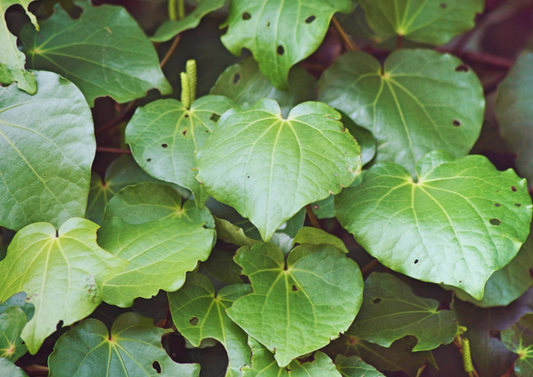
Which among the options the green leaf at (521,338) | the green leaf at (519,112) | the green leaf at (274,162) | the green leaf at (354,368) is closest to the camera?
the green leaf at (274,162)

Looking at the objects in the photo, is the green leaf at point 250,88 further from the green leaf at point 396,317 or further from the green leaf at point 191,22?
the green leaf at point 396,317

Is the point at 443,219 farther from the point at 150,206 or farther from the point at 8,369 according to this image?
the point at 8,369

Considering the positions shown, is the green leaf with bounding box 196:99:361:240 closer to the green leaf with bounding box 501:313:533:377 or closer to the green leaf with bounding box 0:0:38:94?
the green leaf with bounding box 0:0:38:94

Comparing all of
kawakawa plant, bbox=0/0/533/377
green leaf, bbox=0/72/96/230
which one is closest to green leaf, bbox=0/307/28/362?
kawakawa plant, bbox=0/0/533/377

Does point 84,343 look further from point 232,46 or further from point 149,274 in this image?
point 232,46

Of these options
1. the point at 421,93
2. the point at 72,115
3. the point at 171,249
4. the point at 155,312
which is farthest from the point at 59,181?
the point at 421,93

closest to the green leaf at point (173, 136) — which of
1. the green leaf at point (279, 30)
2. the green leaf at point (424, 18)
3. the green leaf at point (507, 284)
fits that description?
the green leaf at point (279, 30)

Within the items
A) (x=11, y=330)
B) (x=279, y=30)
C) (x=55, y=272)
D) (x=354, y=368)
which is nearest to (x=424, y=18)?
(x=279, y=30)
